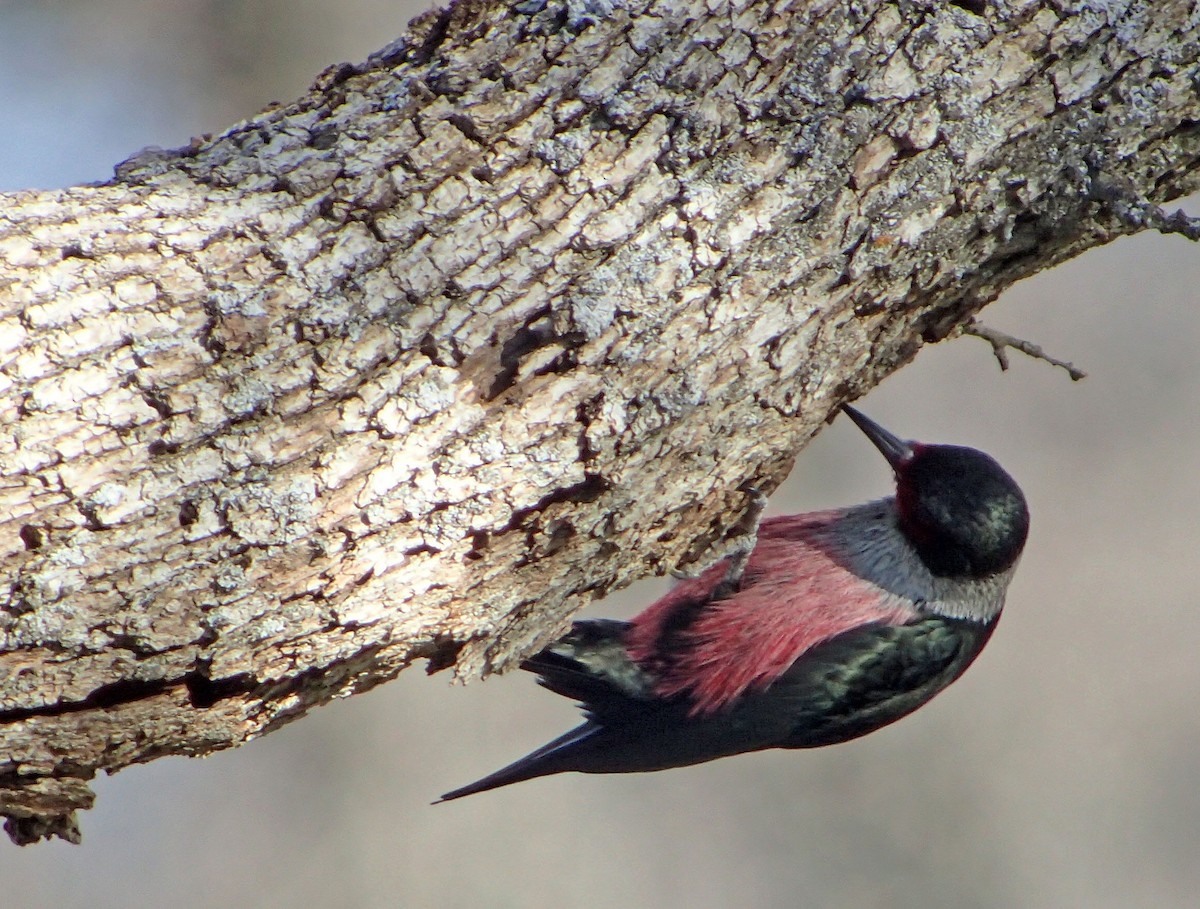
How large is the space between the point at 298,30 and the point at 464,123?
5049 mm

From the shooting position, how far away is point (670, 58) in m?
1.84

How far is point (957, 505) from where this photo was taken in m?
3.08

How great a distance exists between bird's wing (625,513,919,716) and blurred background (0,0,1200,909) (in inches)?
87.8

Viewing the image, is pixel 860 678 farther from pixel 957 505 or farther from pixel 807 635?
pixel 957 505

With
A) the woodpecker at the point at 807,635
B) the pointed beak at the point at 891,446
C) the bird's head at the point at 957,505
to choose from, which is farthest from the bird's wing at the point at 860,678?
the pointed beak at the point at 891,446

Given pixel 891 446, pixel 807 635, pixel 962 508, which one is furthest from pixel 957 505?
pixel 807 635

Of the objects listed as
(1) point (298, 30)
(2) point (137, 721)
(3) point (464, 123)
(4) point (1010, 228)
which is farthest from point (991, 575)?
(1) point (298, 30)

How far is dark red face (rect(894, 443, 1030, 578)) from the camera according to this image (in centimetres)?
306

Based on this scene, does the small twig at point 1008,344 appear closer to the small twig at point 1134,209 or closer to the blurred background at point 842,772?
the small twig at point 1134,209

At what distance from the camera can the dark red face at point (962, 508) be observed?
3.06 metres

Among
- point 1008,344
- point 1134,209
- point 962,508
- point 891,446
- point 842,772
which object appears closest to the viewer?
point 1134,209

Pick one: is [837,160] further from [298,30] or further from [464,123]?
[298,30]

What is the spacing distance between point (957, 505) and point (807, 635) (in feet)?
1.85

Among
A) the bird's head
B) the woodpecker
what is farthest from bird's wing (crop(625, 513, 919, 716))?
the bird's head
